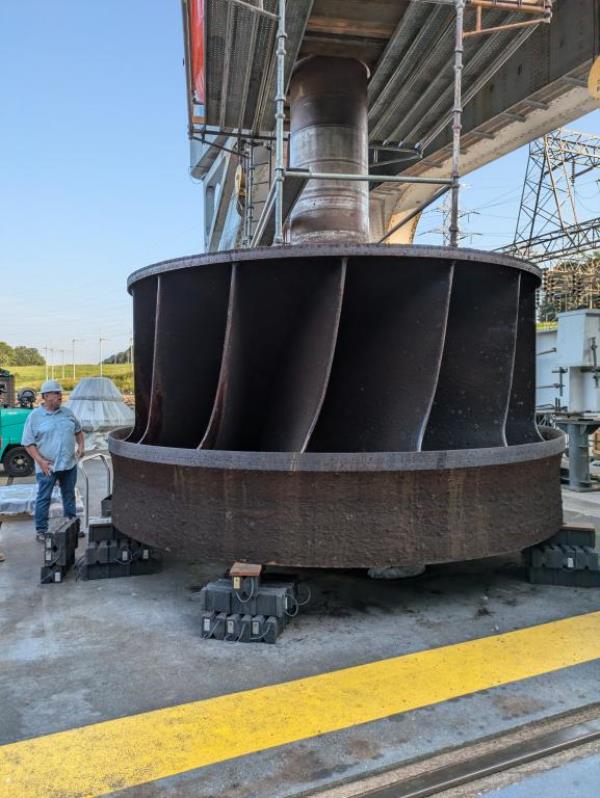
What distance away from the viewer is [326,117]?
21.1 ft

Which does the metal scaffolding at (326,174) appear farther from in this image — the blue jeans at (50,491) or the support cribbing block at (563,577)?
the blue jeans at (50,491)

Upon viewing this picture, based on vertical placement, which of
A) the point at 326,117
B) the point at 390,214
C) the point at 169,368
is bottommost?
the point at 169,368

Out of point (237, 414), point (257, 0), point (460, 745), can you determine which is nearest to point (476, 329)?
point (237, 414)

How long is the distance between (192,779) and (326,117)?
6.10m

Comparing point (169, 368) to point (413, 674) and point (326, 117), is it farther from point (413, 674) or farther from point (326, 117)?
point (326, 117)

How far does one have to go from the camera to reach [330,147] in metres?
6.36

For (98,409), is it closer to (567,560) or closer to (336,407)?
(336,407)

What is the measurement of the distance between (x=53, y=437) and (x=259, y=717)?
4012 millimetres

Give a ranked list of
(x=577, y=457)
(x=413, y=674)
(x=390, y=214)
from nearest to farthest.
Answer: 1. (x=413, y=674)
2. (x=577, y=457)
3. (x=390, y=214)

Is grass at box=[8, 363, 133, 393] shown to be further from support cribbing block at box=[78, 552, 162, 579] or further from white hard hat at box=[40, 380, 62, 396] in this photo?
support cribbing block at box=[78, 552, 162, 579]

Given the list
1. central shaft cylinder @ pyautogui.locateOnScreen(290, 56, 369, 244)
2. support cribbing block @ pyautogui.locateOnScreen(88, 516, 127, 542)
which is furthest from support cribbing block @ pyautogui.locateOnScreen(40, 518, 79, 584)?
central shaft cylinder @ pyautogui.locateOnScreen(290, 56, 369, 244)

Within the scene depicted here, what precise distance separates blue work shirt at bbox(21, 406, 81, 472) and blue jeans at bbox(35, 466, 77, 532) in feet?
0.34

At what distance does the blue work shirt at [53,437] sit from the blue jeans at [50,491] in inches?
4.1

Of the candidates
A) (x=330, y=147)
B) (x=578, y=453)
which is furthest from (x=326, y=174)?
(x=578, y=453)
